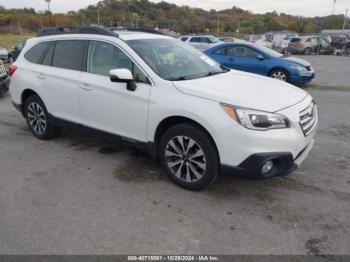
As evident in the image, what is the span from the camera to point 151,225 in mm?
2951

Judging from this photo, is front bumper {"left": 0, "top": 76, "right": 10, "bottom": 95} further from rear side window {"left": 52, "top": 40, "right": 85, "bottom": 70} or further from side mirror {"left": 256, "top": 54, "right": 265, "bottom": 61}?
side mirror {"left": 256, "top": 54, "right": 265, "bottom": 61}

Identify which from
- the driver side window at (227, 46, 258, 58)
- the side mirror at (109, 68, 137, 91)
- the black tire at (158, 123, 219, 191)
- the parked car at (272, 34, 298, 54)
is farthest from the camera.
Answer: the parked car at (272, 34, 298, 54)

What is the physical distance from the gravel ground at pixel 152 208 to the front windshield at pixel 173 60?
1306 millimetres

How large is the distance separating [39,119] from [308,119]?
4.11 meters

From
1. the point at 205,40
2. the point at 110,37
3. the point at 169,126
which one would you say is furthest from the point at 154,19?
the point at 169,126

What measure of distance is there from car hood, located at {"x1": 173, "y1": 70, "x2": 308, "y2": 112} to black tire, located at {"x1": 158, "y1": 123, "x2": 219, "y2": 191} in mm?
405

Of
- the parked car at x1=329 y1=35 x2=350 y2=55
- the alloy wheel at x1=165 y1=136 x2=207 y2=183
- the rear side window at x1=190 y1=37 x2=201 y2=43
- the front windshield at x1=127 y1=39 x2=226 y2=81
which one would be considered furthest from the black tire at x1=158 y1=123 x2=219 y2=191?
the parked car at x1=329 y1=35 x2=350 y2=55

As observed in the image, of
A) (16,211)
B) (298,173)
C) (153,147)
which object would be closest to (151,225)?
(153,147)

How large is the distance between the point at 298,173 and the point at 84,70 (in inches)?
125

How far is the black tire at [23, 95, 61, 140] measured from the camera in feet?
16.5

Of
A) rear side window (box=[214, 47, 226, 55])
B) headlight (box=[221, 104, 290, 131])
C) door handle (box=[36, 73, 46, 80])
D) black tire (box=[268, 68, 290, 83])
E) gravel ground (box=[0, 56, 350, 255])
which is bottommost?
gravel ground (box=[0, 56, 350, 255])

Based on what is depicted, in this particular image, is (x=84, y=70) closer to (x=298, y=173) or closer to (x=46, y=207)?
(x=46, y=207)

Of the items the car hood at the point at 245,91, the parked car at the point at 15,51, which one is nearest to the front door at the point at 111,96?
the car hood at the point at 245,91

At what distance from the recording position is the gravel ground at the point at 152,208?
269cm
